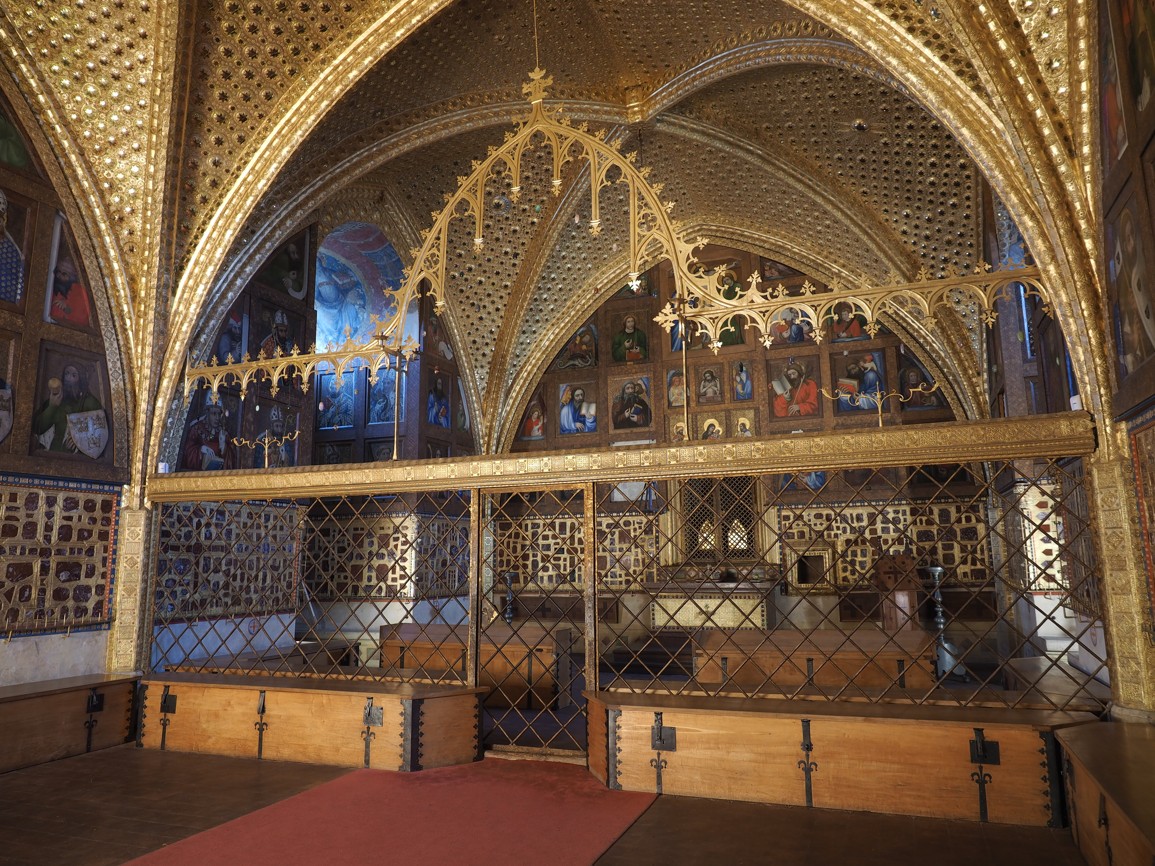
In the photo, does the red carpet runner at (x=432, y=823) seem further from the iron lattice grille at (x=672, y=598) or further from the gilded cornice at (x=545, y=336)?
the gilded cornice at (x=545, y=336)

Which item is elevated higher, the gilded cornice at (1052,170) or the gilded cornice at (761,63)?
the gilded cornice at (761,63)

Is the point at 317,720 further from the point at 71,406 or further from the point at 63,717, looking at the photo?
the point at 71,406

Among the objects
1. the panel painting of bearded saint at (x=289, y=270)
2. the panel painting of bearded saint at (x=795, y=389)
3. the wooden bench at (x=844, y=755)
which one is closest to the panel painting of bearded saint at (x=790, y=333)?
the panel painting of bearded saint at (x=795, y=389)

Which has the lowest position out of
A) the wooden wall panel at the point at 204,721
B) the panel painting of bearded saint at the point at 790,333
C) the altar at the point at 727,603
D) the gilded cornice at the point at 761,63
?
the wooden wall panel at the point at 204,721

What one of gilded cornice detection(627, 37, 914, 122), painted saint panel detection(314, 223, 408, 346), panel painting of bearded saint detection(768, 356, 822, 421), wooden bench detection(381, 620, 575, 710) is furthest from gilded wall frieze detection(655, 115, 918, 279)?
wooden bench detection(381, 620, 575, 710)

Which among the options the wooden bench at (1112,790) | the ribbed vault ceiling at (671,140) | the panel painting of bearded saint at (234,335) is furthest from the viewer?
the panel painting of bearded saint at (234,335)

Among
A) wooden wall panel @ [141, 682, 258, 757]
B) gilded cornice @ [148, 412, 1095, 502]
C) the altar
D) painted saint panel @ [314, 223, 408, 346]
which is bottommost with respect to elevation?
wooden wall panel @ [141, 682, 258, 757]

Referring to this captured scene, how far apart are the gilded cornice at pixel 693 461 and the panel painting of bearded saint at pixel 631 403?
808 centimetres

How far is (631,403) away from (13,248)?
9805 mm

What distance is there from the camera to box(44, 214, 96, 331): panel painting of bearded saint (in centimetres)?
816

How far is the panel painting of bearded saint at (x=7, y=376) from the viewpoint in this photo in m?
7.54

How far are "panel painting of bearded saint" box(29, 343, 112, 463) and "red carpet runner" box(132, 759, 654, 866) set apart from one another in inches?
176

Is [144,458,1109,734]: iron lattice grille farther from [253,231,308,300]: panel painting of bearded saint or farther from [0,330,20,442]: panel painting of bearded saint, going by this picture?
[253,231,308,300]: panel painting of bearded saint

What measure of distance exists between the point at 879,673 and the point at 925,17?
576 cm
